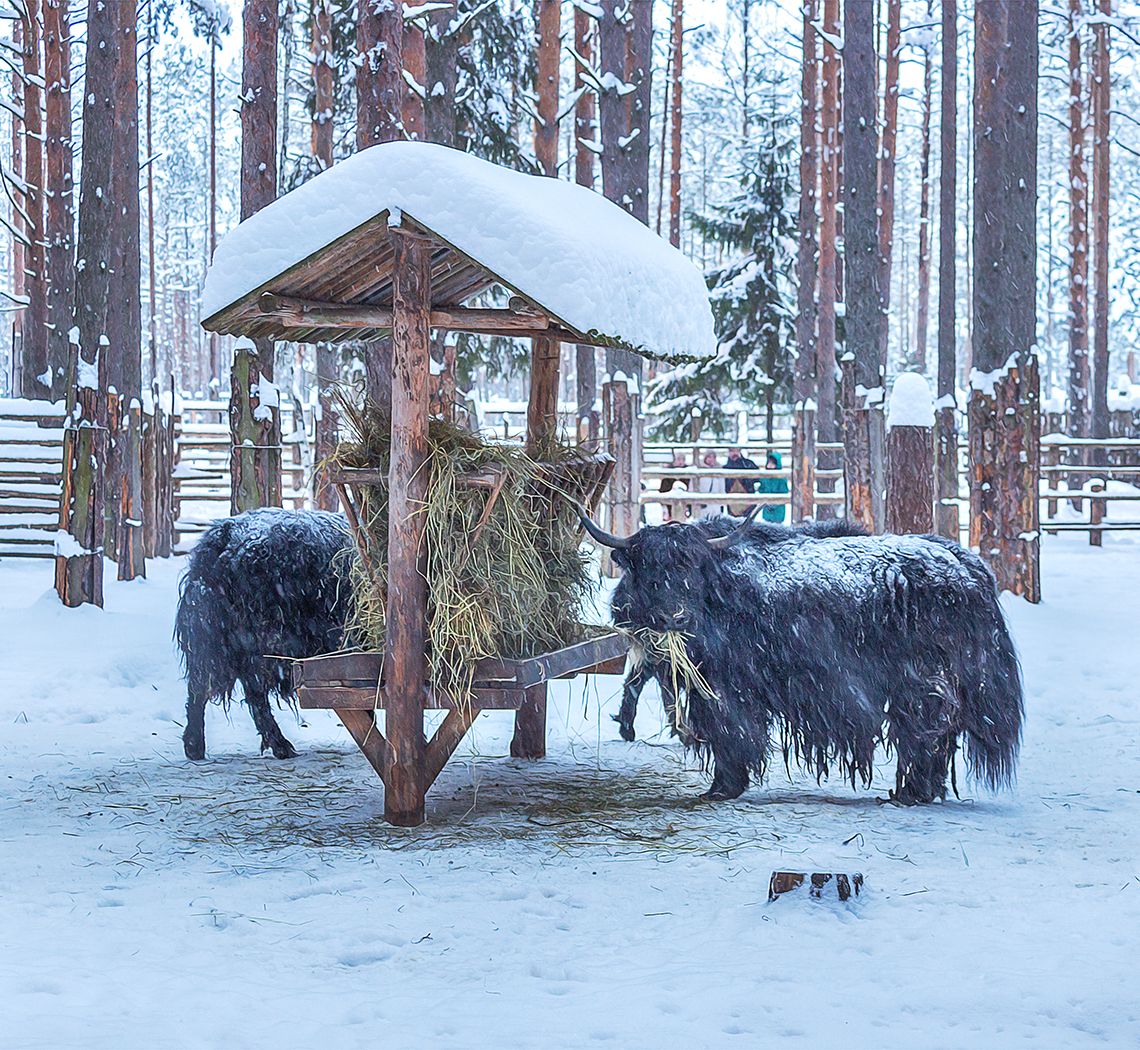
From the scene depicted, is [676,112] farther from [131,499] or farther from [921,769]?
[921,769]

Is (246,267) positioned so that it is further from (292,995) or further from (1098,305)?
(1098,305)

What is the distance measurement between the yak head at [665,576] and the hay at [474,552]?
253 mm

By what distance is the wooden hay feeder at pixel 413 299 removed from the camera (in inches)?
204

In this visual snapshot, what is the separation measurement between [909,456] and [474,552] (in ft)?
16.3

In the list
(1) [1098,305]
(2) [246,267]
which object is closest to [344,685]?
(2) [246,267]

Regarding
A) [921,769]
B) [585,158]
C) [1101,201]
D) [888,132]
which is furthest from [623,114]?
[1101,201]

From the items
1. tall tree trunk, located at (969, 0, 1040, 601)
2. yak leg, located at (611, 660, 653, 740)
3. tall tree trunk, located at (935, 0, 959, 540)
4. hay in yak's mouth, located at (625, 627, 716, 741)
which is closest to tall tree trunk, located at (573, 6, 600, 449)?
tall tree trunk, located at (969, 0, 1040, 601)

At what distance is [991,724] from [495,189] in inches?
129

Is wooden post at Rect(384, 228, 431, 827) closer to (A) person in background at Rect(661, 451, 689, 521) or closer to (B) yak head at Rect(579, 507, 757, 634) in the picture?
(B) yak head at Rect(579, 507, 757, 634)

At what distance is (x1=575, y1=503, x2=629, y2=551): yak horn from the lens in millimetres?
5922

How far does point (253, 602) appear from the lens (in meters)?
6.95

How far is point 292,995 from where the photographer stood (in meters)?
3.71

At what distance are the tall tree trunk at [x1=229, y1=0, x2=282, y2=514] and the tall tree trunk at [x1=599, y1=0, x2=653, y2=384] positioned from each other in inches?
146

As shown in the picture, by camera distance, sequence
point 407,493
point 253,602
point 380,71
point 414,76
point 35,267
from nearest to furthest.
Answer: point 407,493 < point 253,602 < point 380,71 < point 414,76 < point 35,267
